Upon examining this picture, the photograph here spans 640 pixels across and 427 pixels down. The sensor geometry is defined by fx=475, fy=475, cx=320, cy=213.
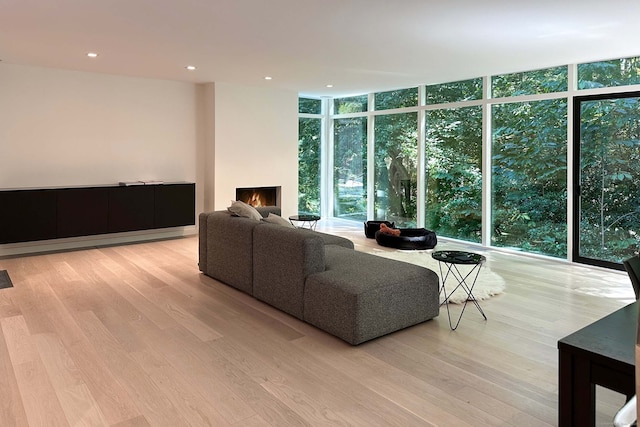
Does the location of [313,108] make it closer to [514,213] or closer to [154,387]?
[514,213]

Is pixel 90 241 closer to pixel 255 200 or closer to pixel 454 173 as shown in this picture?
pixel 255 200

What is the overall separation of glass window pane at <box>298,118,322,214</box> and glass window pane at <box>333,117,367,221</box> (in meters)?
0.37

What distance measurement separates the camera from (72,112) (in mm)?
6504

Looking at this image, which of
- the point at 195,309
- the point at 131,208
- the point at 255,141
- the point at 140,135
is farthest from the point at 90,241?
the point at 195,309

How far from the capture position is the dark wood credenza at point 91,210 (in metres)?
5.84

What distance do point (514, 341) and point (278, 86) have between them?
573cm

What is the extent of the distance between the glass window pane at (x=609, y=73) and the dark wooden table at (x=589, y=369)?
4.89m

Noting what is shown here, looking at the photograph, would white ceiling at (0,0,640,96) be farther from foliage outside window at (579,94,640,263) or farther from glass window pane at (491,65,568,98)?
foliage outside window at (579,94,640,263)

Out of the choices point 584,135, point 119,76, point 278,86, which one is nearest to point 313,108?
point 278,86

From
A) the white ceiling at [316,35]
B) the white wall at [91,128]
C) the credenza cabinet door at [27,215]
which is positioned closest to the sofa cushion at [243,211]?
the white ceiling at [316,35]

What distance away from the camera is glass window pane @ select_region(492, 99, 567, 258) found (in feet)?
19.7

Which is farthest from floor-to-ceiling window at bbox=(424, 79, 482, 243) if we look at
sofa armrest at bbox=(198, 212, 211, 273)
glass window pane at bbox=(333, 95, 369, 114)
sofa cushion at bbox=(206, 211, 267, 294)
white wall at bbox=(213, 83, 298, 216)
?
sofa armrest at bbox=(198, 212, 211, 273)

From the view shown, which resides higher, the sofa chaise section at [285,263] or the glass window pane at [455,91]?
the glass window pane at [455,91]

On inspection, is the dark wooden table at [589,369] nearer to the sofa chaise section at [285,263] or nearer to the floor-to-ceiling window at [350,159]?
the sofa chaise section at [285,263]
